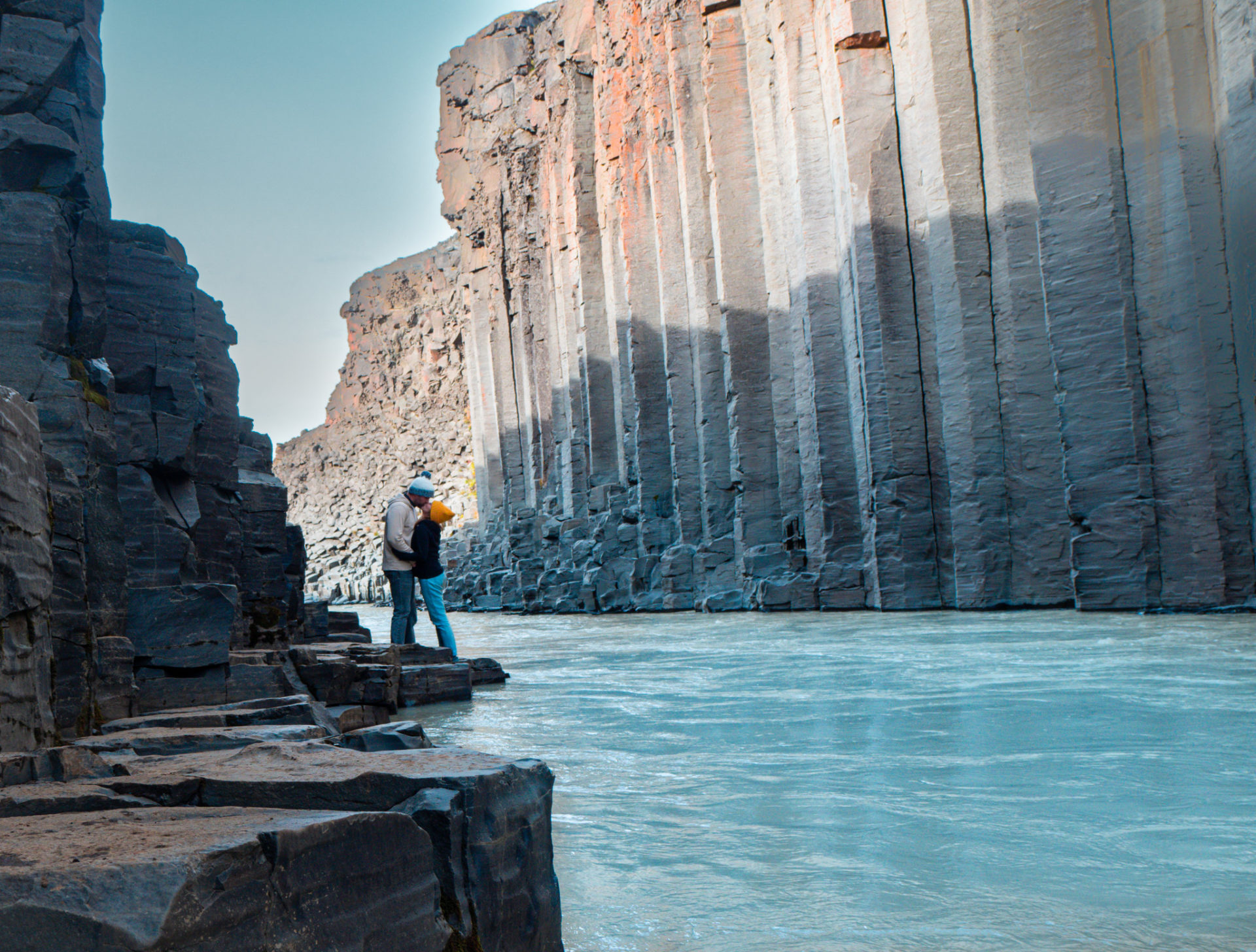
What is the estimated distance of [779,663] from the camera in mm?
7609

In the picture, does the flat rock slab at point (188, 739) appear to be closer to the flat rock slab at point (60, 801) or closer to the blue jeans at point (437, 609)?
the flat rock slab at point (60, 801)

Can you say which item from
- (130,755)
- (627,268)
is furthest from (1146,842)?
(627,268)

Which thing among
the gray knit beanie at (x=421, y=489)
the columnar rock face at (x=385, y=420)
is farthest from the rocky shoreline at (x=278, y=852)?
the columnar rock face at (x=385, y=420)

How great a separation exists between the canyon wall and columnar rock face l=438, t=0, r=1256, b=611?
8937 millimetres

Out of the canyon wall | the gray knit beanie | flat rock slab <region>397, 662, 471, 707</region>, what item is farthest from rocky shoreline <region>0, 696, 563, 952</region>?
the gray knit beanie

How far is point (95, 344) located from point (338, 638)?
7.97m

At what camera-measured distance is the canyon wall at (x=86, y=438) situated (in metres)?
2.95

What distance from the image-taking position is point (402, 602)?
8.80 meters

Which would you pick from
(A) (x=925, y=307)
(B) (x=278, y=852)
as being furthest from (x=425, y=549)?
(A) (x=925, y=307)

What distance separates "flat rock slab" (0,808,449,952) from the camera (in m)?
1.39

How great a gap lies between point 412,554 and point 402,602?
48 cm

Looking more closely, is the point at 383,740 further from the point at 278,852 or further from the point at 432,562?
the point at 432,562

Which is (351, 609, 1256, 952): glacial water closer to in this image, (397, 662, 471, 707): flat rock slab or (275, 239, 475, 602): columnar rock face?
(397, 662, 471, 707): flat rock slab

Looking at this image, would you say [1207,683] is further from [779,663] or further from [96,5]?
[96,5]
